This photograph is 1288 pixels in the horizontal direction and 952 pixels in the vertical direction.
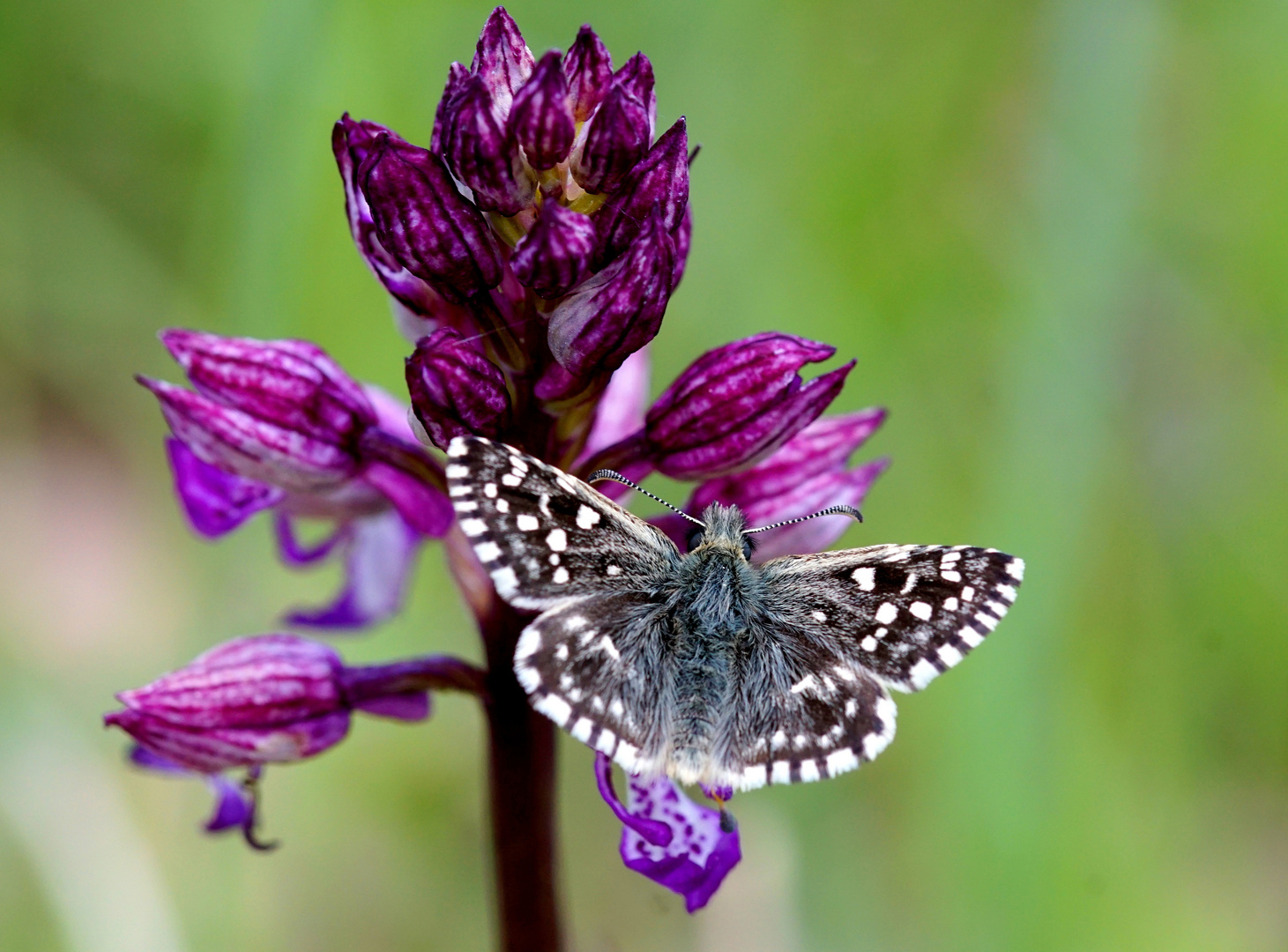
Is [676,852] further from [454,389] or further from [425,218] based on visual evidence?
[425,218]

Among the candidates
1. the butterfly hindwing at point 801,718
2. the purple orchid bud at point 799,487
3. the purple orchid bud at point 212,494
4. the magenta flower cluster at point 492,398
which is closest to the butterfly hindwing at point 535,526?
the magenta flower cluster at point 492,398

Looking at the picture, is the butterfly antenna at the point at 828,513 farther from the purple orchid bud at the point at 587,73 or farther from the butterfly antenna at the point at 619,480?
the purple orchid bud at the point at 587,73

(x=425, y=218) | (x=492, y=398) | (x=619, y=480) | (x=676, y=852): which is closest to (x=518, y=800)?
(x=676, y=852)

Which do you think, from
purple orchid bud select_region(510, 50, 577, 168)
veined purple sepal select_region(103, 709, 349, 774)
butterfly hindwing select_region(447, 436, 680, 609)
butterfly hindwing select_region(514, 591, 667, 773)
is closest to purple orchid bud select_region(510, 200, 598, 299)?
purple orchid bud select_region(510, 50, 577, 168)

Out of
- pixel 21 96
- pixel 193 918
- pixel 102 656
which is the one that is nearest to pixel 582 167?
pixel 193 918

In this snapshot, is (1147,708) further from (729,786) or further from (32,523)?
(32,523)
